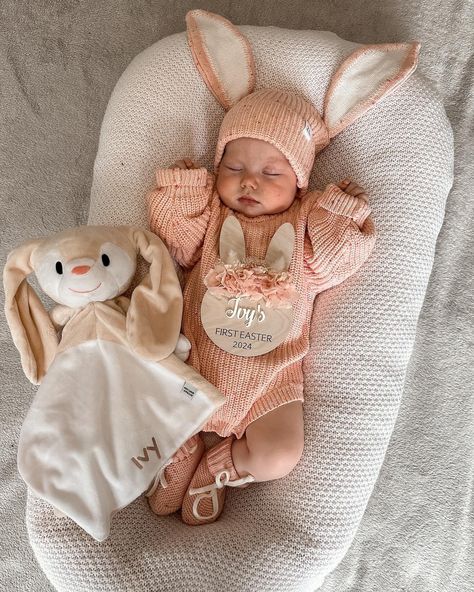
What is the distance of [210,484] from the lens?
3.71ft

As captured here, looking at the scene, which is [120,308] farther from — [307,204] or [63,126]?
[63,126]

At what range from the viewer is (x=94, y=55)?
62.2 inches

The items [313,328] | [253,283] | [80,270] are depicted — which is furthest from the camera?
[313,328]

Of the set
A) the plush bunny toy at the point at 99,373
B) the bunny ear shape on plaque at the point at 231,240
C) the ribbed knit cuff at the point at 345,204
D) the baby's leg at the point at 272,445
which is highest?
the ribbed knit cuff at the point at 345,204

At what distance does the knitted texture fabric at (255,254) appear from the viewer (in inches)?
43.3

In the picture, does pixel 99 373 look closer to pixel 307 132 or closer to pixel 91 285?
pixel 91 285

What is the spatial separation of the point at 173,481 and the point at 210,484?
2.9 inches

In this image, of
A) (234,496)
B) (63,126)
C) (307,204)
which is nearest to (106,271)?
(307,204)

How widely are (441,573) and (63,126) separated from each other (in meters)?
1.47

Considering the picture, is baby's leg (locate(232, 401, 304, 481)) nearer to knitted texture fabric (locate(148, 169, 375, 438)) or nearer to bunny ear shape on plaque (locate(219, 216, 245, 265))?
knitted texture fabric (locate(148, 169, 375, 438))

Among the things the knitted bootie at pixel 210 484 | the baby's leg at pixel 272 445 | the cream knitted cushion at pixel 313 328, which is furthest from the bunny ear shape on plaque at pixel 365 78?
the knitted bootie at pixel 210 484

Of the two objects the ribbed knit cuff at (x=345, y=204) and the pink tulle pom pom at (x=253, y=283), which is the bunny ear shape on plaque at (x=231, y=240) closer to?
the pink tulle pom pom at (x=253, y=283)

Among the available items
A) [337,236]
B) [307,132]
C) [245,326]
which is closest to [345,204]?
[337,236]

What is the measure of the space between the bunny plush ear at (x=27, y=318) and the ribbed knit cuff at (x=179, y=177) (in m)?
0.26
